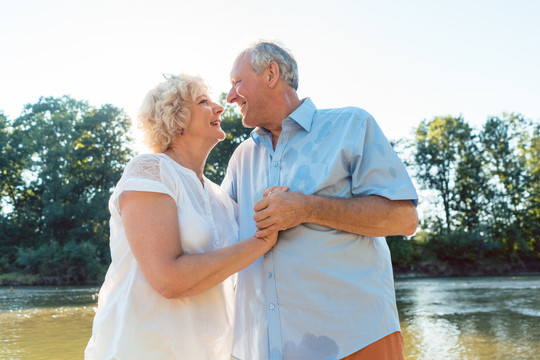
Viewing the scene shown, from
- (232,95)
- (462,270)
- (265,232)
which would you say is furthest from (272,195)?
(462,270)

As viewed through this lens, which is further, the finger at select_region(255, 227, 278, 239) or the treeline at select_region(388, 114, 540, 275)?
the treeline at select_region(388, 114, 540, 275)

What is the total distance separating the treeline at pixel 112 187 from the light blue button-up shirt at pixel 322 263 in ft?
105

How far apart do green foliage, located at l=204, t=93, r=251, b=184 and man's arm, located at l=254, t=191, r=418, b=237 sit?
36.0 m

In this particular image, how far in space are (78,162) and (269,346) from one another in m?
42.8

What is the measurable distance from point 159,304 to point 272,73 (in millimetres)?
1500

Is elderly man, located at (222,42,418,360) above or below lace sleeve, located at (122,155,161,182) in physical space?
below

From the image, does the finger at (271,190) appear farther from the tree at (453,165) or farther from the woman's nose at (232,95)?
the tree at (453,165)

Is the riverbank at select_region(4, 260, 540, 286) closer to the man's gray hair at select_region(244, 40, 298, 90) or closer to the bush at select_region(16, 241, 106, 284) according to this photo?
the bush at select_region(16, 241, 106, 284)

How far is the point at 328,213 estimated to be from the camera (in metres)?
2.49

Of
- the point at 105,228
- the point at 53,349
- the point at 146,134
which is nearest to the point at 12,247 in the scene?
the point at 105,228

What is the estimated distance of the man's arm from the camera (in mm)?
2467

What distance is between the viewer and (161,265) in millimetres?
2354

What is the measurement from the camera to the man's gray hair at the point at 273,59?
3072 mm

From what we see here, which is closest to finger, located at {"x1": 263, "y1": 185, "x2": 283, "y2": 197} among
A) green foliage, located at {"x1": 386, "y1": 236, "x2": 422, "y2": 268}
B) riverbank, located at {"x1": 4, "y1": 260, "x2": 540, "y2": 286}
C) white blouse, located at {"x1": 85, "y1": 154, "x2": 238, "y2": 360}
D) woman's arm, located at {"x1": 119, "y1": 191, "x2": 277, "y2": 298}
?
woman's arm, located at {"x1": 119, "y1": 191, "x2": 277, "y2": 298}
